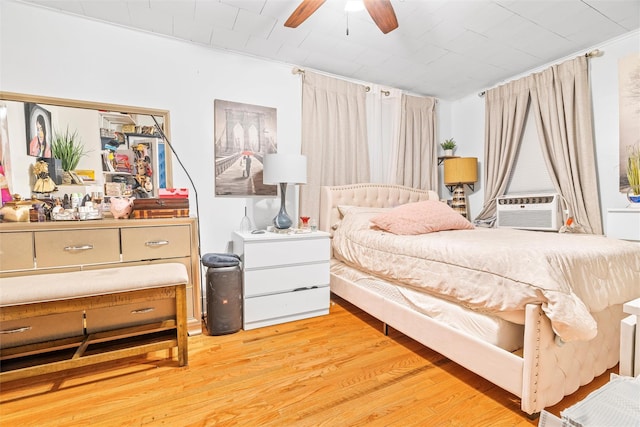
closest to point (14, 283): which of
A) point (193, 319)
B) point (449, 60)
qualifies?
point (193, 319)

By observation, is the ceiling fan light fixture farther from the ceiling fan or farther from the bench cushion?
the bench cushion

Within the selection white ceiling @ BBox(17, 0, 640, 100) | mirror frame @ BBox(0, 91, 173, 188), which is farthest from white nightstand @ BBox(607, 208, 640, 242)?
mirror frame @ BBox(0, 91, 173, 188)

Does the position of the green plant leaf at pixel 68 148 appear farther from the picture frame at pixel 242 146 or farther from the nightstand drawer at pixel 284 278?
the nightstand drawer at pixel 284 278

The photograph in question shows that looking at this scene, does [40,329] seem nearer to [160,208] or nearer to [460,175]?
[160,208]

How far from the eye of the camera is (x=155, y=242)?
197cm

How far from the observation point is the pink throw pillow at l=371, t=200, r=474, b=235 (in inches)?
84.9

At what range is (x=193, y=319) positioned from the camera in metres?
2.11

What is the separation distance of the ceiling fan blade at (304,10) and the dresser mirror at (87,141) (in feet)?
4.25

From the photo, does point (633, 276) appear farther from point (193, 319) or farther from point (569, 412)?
point (193, 319)

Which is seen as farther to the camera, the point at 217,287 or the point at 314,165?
the point at 314,165

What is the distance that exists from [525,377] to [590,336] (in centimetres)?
30

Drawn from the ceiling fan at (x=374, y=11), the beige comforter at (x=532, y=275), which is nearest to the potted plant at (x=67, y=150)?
the ceiling fan at (x=374, y=11)

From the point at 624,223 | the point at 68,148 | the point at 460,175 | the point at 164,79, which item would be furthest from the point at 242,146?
the point at 624,223

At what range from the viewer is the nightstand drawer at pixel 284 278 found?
2189 mm
